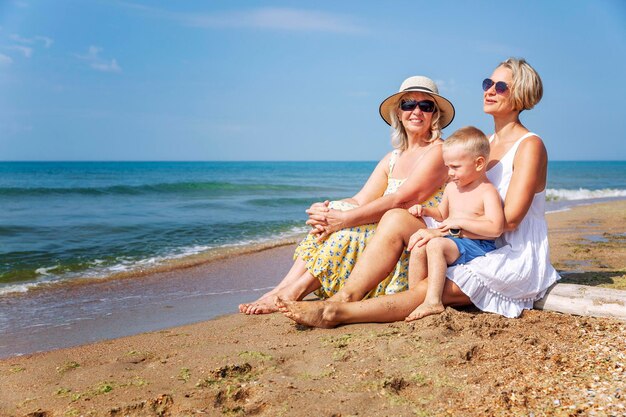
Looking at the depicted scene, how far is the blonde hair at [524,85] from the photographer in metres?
4.06

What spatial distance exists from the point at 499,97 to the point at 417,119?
683 mm

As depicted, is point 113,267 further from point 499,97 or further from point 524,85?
point 524,85

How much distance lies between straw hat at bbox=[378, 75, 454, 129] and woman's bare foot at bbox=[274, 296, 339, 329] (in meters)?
1.82

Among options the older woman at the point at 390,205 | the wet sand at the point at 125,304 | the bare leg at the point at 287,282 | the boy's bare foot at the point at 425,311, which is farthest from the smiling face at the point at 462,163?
the wet sand at the point at 125,304

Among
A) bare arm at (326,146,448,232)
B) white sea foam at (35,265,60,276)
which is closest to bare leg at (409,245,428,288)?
bare arm at (326,146,448,232)

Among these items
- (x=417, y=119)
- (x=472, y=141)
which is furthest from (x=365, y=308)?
(x=417, y=119)

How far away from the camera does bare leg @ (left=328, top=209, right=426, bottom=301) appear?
4055 mm

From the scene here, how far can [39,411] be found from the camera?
9.30ft

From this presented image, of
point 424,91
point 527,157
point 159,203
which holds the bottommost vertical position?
point 159,203

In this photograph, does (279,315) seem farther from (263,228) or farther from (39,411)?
(263,228)

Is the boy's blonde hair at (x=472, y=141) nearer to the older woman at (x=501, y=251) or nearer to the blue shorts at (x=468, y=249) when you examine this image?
the older woman at (x=501, y=251)

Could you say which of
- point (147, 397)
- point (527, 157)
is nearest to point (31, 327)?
point (147, 397)

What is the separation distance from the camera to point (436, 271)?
3.83 meters

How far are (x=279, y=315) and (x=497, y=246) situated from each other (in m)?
1.75
